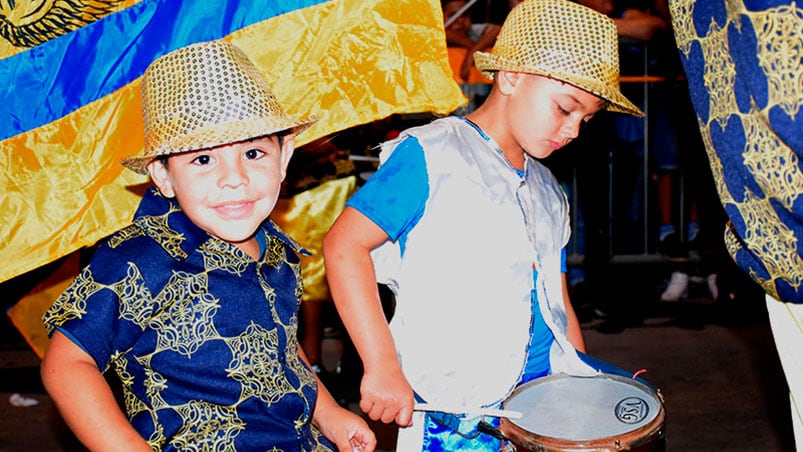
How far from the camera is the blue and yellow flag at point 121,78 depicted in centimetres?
250

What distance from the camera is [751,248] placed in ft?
5.87

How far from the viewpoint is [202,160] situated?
1967 mm

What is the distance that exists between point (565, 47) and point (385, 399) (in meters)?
1.00

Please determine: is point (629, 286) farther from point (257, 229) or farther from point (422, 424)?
point (257, 229)

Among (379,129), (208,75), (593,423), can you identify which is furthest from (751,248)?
(379,129)

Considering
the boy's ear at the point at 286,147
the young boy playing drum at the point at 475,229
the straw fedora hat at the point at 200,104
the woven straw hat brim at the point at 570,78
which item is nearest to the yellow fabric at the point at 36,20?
the straw fedora hat at the point at 200,104

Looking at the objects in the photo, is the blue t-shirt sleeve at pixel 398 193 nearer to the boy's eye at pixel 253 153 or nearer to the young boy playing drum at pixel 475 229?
the young boy playing drum at pixel 475 229

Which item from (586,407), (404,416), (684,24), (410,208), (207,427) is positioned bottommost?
(586,407)

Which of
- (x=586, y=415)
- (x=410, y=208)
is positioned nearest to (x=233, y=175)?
(x=410, y=208)

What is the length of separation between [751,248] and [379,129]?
348cm

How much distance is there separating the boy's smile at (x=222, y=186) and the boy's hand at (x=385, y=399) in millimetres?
454

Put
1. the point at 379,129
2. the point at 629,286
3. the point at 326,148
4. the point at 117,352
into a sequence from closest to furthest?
the point at 117,352 < the point at 326,148 < the point at 379,129 < the point at 629,286

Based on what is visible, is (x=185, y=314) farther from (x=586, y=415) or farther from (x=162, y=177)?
(x=586, y=415)

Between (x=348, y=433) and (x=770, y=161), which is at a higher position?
(x=770, y=161)
